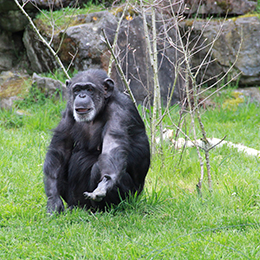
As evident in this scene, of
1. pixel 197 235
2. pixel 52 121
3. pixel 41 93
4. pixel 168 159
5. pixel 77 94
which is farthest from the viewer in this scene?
pixel 41 93

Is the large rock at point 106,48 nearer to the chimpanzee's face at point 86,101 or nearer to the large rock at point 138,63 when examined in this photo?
the large rock at point 138,63

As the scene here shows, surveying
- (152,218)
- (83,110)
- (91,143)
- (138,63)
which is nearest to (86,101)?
(83,110)

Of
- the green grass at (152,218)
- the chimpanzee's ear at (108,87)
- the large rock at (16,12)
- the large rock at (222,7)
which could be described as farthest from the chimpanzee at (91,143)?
the large rock at (222,7)

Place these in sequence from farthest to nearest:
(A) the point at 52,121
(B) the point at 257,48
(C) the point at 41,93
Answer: (B) the point at 257,48 < (C) the point at 41,93 < (A) the point at 52,121

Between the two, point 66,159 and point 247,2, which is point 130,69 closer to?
point 247,2

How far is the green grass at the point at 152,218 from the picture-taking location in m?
3.21

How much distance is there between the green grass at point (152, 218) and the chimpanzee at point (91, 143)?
22 cm

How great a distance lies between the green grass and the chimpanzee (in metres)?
0.22

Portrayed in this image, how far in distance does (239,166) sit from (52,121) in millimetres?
3626

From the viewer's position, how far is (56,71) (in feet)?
28.0

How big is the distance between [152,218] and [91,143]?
3.22 feet

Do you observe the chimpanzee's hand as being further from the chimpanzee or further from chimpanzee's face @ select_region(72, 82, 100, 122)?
chimpanzee's face @ select_region(72, 82, 100, 122)

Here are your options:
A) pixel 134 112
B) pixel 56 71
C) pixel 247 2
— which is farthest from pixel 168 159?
pixel 247 2

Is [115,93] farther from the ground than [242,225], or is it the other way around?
[115,93]
